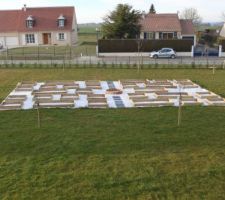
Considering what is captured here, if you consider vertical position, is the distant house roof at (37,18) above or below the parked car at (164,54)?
above

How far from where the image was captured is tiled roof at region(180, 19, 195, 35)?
142 ft

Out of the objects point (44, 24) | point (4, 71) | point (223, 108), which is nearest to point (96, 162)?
point (223, 108)

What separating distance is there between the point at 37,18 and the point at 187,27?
20967 mm

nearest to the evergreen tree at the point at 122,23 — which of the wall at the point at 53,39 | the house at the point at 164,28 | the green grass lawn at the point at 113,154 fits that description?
the house at the point at 164,28

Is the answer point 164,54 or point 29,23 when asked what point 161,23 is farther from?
point 29,23

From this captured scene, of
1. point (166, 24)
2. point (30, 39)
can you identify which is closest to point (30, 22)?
point (30, 39)

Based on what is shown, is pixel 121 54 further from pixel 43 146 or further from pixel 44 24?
pixel 43 146

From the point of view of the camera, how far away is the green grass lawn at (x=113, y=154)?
693 cm

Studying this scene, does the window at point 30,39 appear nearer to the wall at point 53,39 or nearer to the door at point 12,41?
the wall at point 53,39

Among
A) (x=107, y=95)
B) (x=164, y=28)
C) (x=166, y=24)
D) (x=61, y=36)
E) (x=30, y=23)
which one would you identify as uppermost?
(x=30, y=23)

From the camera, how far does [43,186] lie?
707 cm

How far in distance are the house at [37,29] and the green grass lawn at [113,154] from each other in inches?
1403

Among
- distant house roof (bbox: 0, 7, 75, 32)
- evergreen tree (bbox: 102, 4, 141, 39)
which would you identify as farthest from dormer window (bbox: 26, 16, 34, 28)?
evergreen tree (bbox: 102, 4, 141, 39)

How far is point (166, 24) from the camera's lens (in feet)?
141
